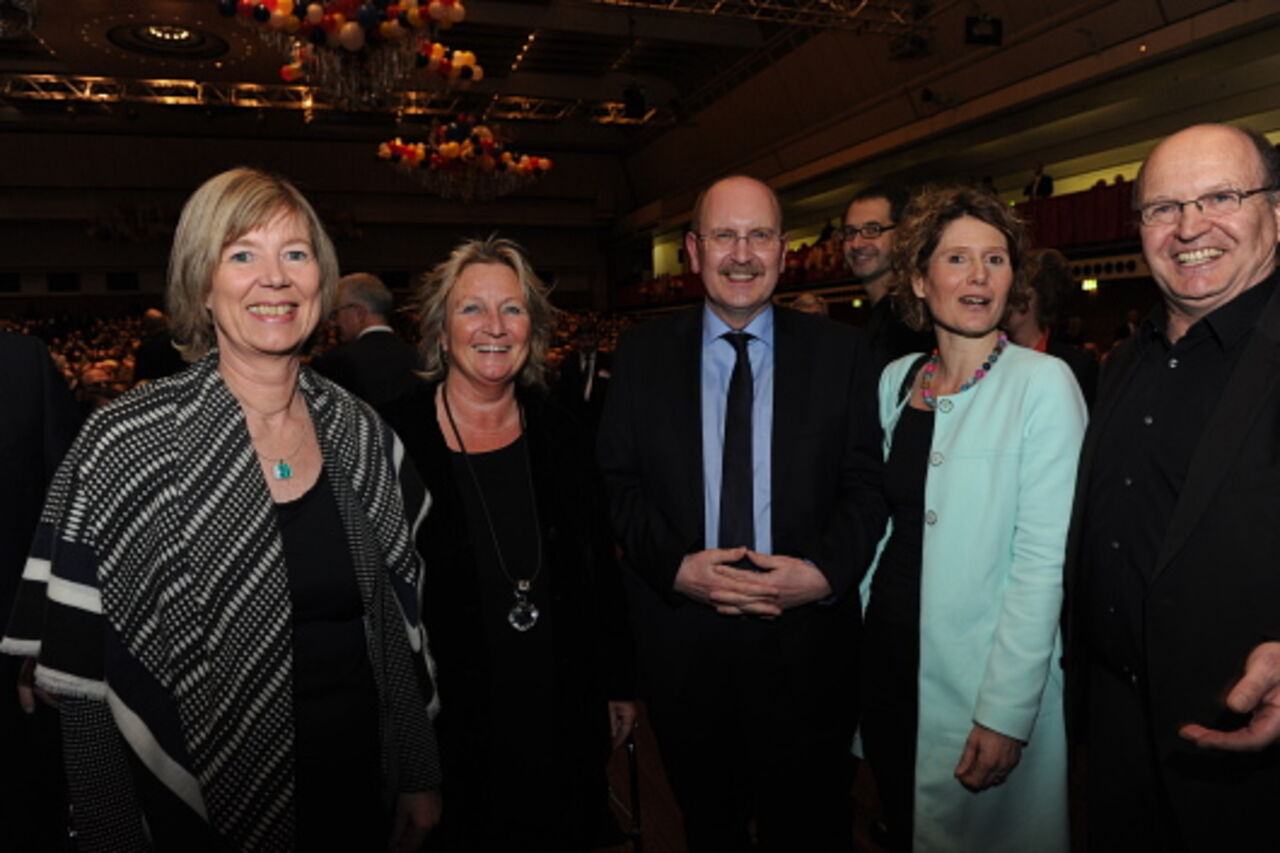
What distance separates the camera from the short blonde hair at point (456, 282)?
6.46 feet

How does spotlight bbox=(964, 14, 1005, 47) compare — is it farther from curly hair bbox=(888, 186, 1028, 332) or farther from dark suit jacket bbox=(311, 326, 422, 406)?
curly hair bbox=(888, 186, 1028, 332)

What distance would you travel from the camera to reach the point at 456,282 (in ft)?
6.42

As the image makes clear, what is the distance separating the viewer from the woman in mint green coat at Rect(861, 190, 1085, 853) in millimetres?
1647

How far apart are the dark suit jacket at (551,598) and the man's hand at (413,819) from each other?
12cm

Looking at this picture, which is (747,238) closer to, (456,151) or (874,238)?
(874,238)

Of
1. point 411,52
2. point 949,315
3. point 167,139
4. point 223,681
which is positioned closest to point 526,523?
point 223,681

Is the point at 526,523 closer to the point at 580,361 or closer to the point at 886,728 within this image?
the point at 886,728

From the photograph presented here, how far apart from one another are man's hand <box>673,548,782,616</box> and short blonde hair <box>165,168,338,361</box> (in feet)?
3.38

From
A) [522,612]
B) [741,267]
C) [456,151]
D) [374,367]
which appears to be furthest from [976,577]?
[456,151]

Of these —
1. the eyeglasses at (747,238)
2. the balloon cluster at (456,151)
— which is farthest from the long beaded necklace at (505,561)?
the balloon cluster at (456,151)

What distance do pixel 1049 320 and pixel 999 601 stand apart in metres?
1.95

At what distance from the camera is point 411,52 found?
728 centimetres

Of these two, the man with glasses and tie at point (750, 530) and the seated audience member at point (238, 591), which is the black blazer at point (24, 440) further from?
the man with glasses and tie at point (750, 530)

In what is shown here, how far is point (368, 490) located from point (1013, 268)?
1.48 meters
